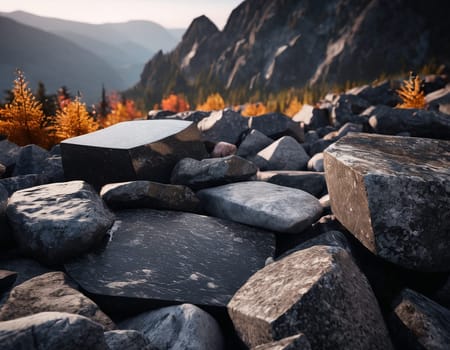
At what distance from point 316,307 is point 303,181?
3.22 m

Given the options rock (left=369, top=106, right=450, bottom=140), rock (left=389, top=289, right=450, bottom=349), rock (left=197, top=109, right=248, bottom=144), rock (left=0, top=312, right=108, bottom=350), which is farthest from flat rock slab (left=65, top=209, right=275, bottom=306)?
rock (left=369, top=106, right=450, bottom=140)

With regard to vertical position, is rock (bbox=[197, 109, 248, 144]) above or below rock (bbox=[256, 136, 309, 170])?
above

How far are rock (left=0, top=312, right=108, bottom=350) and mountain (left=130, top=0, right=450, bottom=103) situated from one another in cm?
9477

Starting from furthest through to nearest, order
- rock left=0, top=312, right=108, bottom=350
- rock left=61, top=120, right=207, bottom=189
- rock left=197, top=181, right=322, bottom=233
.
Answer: rock left=61, top=120, right=207, bottom=189 < rock left=197, top=181, right=322, bottom=233 < rock left=0, top=312, right=108, bottom=350

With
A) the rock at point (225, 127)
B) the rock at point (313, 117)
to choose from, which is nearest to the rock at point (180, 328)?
the rock at point (225, 127)

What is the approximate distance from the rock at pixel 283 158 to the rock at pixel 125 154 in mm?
1748

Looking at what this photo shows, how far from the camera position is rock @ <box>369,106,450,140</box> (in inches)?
282

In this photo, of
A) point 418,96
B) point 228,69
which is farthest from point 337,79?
point 418,96

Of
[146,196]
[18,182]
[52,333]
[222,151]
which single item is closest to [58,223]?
[146,196]

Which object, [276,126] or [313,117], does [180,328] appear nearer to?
[276,126]

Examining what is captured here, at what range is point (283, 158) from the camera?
6.64 meters

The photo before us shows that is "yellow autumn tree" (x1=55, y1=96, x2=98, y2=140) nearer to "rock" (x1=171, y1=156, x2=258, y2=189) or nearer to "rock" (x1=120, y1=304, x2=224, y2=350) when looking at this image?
"rock" (x1=171, y1=156, x2=258, y2=189)

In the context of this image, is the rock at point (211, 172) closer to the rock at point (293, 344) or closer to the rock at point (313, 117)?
the rock at point (293, 344)

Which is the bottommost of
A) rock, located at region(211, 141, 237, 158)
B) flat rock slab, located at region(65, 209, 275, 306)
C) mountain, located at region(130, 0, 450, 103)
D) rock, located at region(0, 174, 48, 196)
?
flat rock slab, located at region(65, 209, 275, 306)
